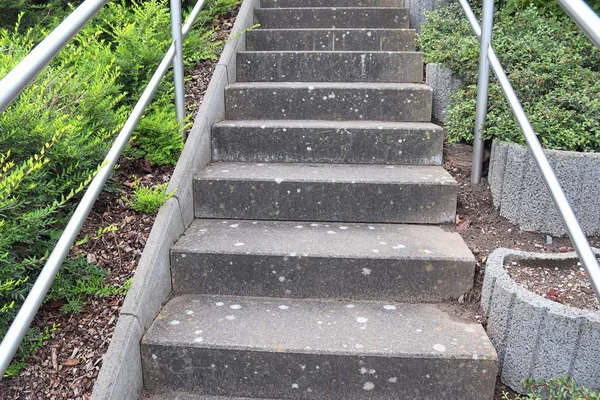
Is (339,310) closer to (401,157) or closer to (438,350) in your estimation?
(438,350)

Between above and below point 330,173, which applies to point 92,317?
below

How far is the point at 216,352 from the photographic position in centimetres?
180

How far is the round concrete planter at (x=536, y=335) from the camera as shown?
1585 millimetres

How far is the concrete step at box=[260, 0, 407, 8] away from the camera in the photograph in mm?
3977

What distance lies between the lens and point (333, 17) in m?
3.77

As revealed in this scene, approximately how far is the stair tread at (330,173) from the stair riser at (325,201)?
3 centimetres

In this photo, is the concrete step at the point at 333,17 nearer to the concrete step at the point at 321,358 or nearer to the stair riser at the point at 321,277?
the stair riser at the point at 321,277

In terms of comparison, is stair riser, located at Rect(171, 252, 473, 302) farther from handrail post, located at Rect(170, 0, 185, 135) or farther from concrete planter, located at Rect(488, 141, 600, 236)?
handrail post, located at Rect(170, 0, 185, 135)

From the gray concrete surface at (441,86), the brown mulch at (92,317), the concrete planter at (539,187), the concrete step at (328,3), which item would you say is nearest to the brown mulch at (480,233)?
the concrete planter at (539,187)

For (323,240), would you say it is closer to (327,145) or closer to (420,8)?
(327,145)

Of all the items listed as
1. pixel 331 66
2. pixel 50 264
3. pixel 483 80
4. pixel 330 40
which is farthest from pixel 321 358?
pixel 330 40

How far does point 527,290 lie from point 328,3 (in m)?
2.99

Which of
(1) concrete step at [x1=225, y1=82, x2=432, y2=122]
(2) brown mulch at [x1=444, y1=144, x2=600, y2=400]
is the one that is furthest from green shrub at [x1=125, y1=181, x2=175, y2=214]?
(2) brown mulch at [x1=444, y1=144, x2=600, y2=400]

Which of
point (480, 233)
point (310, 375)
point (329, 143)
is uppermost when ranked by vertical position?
point (329, 143)
